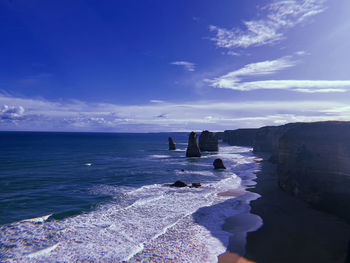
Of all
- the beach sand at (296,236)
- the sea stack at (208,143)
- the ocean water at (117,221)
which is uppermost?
the sea stack at (208,143)

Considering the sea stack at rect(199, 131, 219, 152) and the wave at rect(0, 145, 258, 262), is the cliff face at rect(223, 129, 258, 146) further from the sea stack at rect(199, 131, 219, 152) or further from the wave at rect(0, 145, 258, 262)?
the wave at rect(0, 145, 258, 262)

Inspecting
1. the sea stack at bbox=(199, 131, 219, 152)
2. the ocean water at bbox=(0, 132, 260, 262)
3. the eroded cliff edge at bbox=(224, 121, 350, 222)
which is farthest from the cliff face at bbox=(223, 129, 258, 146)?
the eroded cliff edge at bbox=(224, 121, 350, 222)

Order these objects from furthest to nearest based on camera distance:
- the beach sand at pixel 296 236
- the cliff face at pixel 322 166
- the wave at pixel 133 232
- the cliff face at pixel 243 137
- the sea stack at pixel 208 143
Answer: the cliff face at pixel 243 137 → the sea stack at pixel 208 143 → the cliff face at pixel 322 166 → the wave at pixel 133 232 → the beach sand at pixel 296 236

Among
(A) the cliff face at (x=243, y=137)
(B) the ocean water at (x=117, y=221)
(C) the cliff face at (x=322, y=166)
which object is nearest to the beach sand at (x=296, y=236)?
(C) the cliff face at (x=322, y=166)

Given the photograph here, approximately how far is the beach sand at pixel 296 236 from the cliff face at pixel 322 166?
129 centimetres

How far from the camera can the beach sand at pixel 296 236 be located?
484 inches

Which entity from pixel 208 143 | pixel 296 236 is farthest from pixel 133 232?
pixel 208 143

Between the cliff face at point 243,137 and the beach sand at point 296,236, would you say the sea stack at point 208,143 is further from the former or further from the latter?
the beach sand at point 296,236

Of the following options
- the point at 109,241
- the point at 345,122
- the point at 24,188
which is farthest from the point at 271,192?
the point at 24,188

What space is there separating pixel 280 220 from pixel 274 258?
240 inches

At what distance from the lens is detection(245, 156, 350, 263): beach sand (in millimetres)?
12305

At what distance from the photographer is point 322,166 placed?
815 inches

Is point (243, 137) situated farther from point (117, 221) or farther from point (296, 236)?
point (117, 221)

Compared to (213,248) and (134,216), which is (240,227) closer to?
(213,248)
